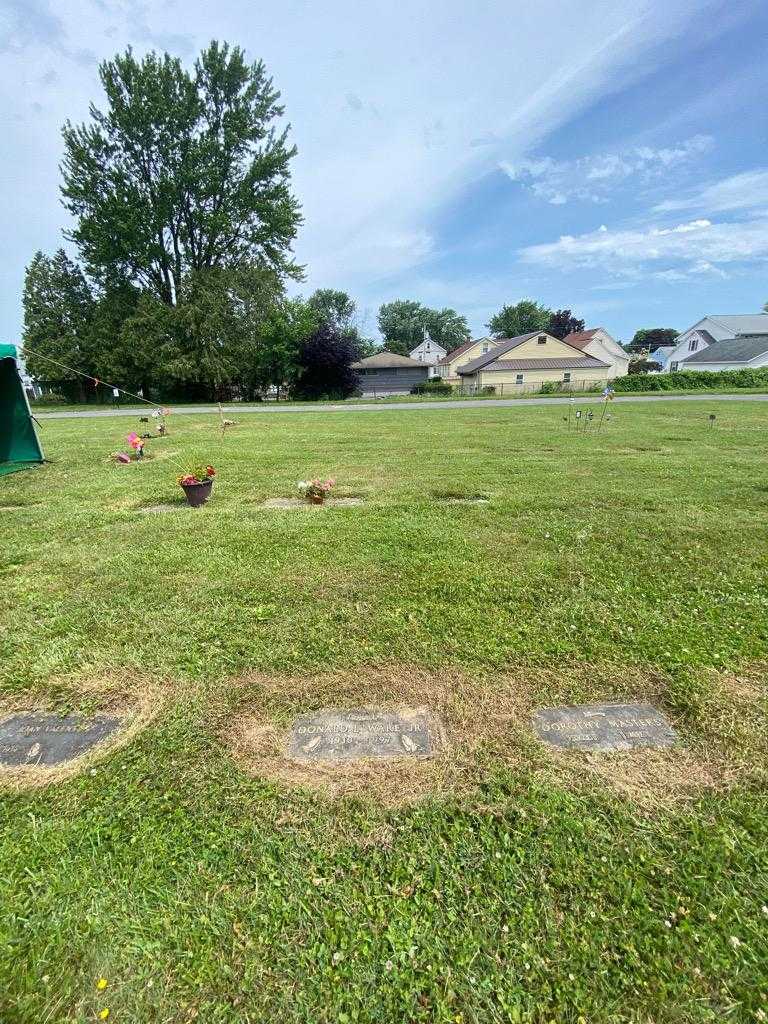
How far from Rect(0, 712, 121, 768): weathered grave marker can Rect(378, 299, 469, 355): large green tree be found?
71.8 meters

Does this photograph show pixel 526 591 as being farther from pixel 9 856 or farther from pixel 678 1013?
pixel 9 856

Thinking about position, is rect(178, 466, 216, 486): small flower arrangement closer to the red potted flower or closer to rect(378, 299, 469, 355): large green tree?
the red potted flower

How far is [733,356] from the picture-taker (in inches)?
1650

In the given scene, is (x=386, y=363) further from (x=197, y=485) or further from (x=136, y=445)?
(x=197, y=485)

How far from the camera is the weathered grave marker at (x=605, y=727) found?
6.27 ft

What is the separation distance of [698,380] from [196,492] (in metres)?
35.6

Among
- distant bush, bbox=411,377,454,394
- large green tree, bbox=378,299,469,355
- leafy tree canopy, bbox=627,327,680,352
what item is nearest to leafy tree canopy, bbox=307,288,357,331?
large green tree, bbox=378,299,469,355

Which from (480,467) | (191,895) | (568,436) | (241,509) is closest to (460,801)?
(191,895)

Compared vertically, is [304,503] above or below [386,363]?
below

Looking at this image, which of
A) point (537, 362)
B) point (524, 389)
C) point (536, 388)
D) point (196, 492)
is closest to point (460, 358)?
point (537, 362)

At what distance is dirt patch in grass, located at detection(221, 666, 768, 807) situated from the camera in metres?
1.73

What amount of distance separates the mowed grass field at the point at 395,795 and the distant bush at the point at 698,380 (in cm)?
3114

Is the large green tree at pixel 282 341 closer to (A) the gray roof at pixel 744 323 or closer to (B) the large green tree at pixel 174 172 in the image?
(B) the large green tree at pixel 174 172

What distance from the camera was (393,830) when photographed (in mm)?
1555
